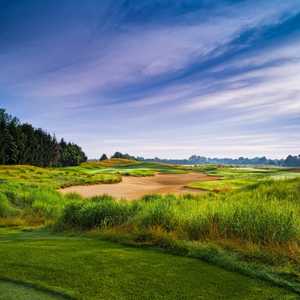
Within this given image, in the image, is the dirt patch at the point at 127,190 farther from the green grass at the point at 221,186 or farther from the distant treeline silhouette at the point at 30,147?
the distant treeline silhouette at the point at 30,147

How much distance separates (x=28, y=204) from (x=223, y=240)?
11.9 m

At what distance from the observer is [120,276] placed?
3928mm

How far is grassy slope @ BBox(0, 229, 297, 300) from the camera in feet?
11.4

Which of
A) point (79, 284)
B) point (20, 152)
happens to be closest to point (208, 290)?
point (79, 284)

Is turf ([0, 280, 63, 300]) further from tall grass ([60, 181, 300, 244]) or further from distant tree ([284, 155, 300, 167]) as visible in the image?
distant tree ([284, 155, 300, 167])

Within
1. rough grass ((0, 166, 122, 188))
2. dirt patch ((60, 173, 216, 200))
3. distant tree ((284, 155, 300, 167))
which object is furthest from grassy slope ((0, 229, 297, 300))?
distant tree ((284, 155, 300, 167))

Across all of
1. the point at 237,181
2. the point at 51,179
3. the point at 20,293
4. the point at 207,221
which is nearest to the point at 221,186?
the point at 237,181

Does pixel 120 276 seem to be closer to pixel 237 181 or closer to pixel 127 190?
pixel 127 190

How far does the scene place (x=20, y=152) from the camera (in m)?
70.9

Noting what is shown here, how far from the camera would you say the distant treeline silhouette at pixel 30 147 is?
65.7m

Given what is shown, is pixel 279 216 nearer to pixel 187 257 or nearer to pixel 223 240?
pixel 223 240

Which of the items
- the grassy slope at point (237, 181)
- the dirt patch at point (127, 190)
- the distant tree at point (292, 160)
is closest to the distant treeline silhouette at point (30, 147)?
the dirt patch at point (127, 190)

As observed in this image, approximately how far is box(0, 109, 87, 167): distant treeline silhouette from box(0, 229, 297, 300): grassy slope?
6561cm

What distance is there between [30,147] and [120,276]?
76890 millimetres
